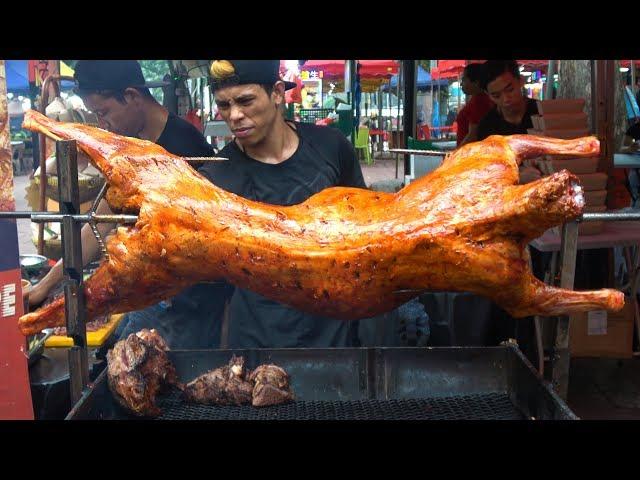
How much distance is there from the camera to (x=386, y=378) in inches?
100

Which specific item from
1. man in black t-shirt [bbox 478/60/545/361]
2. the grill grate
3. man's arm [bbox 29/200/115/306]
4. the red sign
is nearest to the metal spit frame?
the grill grate

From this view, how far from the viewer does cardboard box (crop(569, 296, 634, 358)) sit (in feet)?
13.9

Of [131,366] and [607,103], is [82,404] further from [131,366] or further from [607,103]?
[607,103]

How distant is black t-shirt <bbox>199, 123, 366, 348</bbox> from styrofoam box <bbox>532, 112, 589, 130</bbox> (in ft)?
3.58

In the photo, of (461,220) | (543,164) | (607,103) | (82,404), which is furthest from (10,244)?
(607,103)

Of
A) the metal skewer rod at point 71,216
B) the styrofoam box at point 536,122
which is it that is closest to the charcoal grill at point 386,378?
the metal skewer rod at point 71,216

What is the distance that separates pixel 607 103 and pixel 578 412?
6.15ft

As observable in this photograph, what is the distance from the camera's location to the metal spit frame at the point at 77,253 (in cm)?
215

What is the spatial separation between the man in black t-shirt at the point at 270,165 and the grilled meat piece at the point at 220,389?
0.53m

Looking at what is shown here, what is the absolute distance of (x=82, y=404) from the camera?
2.12 m

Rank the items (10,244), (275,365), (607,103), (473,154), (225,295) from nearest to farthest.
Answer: (473,154), (275,365), (10,244), (225,295), (607,103)

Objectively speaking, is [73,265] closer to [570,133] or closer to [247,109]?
[247,109]

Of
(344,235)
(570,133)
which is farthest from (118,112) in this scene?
(570,133)

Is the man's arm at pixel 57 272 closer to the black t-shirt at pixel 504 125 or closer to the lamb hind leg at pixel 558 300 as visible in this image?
the lamb hind leg at pixel 558 300
